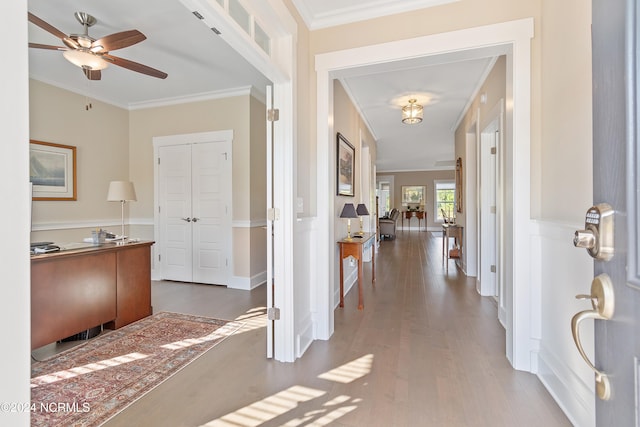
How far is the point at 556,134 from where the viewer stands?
178cm

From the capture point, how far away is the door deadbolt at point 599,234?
54 centimetres

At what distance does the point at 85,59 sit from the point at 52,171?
6.88ft

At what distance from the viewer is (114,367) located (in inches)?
81.4

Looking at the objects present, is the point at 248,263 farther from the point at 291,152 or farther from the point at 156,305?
the point at 291,152

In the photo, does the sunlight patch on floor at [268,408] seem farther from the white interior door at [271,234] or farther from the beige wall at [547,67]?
the beige wall at [547,67]

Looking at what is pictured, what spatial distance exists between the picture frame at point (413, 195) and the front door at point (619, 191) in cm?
1267

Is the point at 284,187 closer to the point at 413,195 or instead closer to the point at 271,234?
the point at 271,234

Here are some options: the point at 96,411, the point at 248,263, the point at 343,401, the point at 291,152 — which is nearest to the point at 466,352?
the point at 343,401

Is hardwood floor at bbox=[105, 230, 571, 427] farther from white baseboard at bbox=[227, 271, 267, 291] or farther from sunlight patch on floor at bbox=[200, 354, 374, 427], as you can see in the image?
white baseboard at bbox=[227, 271, 267, 291]

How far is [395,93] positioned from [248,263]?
3.12 metres

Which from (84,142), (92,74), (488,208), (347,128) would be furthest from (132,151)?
(488,208)

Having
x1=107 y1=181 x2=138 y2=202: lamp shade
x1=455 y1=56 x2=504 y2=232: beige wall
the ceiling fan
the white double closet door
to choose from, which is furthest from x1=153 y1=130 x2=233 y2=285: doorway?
x1=455 y1=56 x2=504 y2=232: beige wall

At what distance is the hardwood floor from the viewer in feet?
5.20

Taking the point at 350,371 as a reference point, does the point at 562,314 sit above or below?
above
